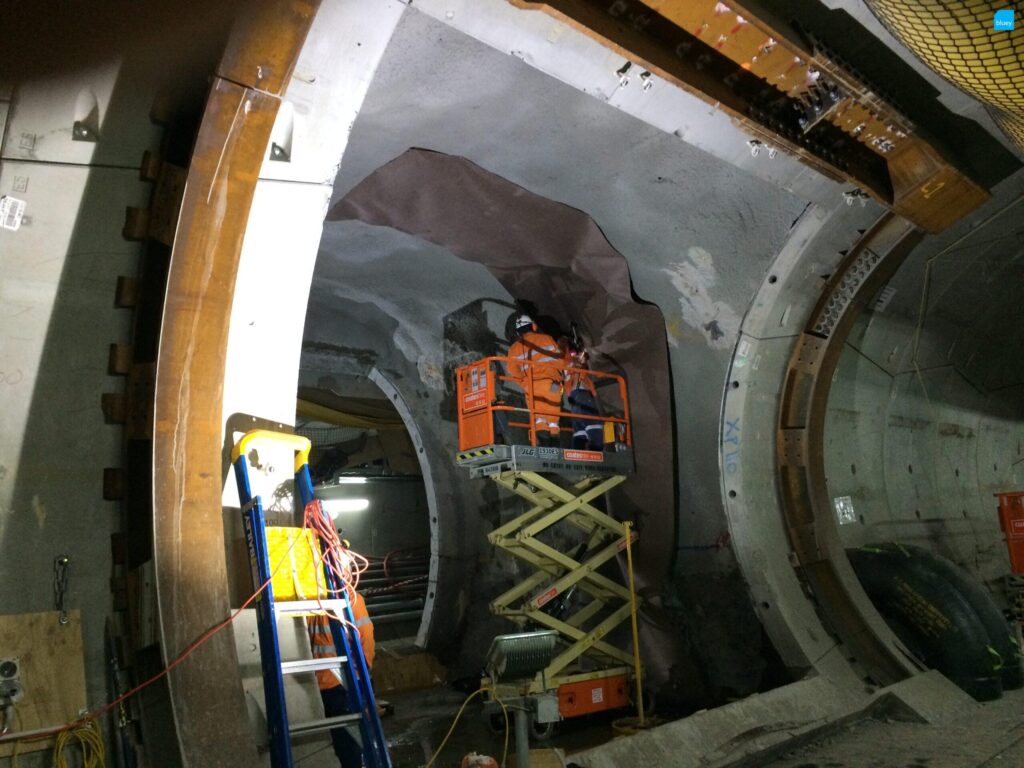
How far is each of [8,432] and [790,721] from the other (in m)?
4.28

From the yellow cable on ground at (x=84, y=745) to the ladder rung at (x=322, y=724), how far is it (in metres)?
0.56

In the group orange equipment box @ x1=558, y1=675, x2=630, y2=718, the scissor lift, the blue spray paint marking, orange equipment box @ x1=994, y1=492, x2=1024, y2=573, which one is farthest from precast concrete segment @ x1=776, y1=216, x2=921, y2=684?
orange equipment box @ x1=994, y1=492, x2=1024, y2=573

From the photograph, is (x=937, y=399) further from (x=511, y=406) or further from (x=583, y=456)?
(x=511, y=406)

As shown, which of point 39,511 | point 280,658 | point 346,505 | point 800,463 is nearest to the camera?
point 39,511

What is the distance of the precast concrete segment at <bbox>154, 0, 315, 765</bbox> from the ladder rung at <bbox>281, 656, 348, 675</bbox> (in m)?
0.17

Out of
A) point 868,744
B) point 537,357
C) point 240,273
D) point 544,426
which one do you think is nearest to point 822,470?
point 868,744

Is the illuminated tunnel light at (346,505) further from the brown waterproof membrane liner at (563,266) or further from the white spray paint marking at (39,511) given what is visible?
the white spray paint marking at (39,511)

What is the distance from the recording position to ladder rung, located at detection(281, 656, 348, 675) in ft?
8.13

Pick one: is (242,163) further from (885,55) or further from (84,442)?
(885,55)

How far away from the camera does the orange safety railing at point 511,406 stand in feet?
21.0

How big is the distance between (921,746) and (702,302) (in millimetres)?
3265

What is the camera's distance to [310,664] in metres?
2.55

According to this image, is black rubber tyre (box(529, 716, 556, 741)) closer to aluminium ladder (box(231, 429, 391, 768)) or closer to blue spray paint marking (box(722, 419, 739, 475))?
blue spray paint marking (box(722, 419, 739, 475))

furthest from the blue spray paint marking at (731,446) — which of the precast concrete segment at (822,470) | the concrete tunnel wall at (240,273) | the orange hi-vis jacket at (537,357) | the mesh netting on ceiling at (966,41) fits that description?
the mesh netting on ceiling at (966,41)
